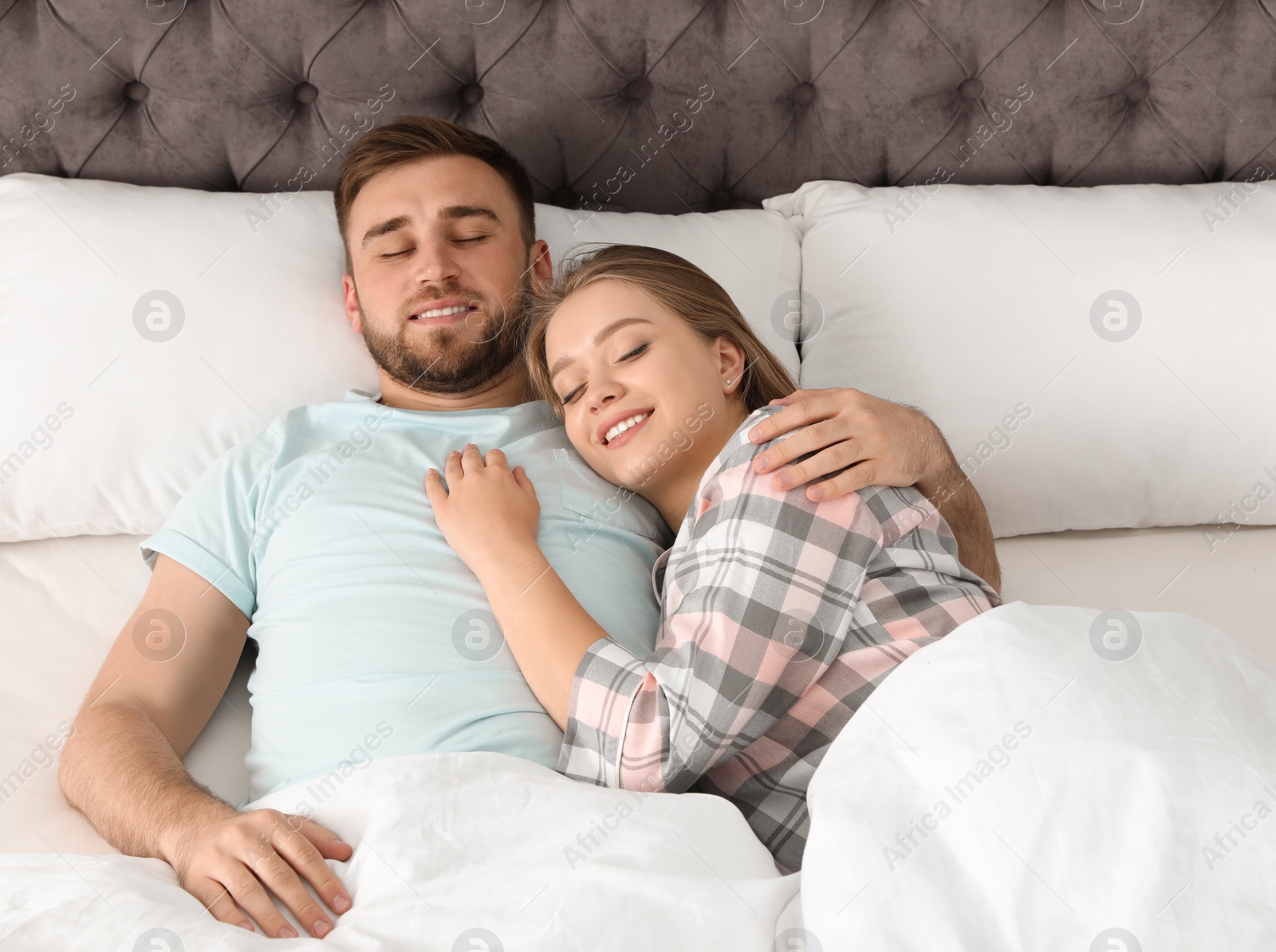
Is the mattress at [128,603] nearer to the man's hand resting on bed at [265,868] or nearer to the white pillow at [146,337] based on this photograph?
the white pillow at [146,337]

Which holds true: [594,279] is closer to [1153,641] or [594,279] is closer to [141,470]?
[141,470]

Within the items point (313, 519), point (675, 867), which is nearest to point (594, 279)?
point (313, 519)

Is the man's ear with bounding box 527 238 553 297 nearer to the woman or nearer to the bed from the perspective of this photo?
the bed

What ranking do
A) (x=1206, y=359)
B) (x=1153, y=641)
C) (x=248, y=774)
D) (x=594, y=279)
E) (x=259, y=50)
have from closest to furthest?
(x=1153, y=641) → (x=248, y=774) → (x=594, y=279) → (x=1206, y=359) → (x=259, y=50)

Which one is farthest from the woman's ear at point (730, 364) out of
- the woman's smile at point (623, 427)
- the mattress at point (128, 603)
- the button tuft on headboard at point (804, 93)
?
the button tuft on headboard at point (804, 93)

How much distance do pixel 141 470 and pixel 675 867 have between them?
42.3 inches

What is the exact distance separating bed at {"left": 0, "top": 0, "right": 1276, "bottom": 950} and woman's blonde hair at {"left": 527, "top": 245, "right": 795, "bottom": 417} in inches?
8.5

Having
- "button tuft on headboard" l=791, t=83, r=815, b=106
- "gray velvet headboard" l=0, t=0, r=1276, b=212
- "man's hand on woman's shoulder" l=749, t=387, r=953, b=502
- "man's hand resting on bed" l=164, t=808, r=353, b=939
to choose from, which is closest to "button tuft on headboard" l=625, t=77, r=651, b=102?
"gray velvet headboard" l=0, t=0, r=1276, b=212

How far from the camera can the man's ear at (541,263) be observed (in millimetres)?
1630

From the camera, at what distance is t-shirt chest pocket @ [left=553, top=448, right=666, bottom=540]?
1.38 metres

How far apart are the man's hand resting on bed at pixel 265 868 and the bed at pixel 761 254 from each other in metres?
0.05

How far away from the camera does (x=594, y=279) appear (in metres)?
1.42

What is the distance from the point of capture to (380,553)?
1.26m

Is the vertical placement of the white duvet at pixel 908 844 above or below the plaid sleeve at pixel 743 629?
below
